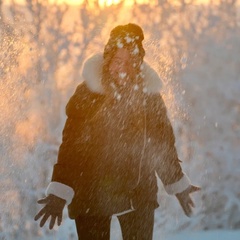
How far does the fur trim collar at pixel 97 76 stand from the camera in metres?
3.19

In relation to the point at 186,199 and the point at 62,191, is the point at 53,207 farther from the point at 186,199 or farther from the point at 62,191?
the point at 186,199

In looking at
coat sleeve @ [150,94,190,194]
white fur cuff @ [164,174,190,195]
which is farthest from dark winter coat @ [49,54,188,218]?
white fur cuff @ [164,174,190,195]

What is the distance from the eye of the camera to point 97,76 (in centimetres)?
320

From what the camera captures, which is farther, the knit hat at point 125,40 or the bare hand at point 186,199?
the bare hand at point 186,199

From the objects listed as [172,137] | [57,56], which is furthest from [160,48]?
[172,137]

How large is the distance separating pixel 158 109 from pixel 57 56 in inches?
212

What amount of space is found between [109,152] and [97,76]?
0.96 feet

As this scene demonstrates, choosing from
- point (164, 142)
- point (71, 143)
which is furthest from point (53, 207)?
point (164, 142)

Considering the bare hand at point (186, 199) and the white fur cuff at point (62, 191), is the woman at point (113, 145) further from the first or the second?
the bare hand at point (186, 199)

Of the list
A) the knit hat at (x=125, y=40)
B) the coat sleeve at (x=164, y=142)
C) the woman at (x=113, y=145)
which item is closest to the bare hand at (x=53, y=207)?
the woman at (x=113, y=145)

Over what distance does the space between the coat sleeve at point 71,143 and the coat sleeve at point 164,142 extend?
236mm

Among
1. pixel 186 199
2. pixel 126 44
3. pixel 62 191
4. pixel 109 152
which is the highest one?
pixel 126 44

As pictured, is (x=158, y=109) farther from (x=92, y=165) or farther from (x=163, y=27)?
(x=163, y=27)

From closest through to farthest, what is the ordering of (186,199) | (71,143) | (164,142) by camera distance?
(71,143), (164,142), (186,199)
